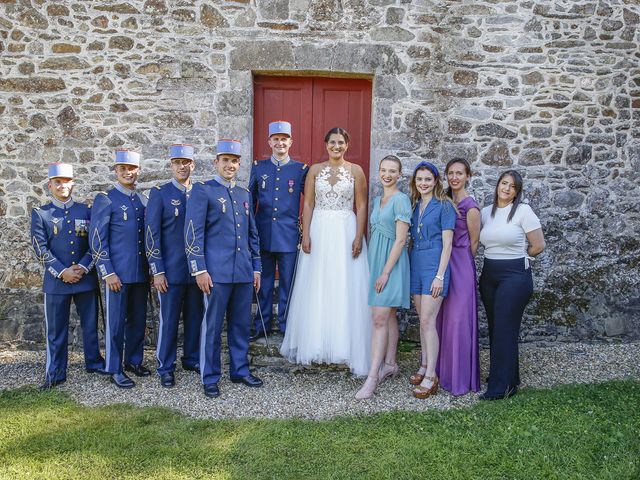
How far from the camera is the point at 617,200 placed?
589 cm

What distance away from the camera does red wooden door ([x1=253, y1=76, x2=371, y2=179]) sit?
19.2ft

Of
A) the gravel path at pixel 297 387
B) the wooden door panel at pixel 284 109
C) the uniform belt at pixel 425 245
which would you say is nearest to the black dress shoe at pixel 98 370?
the gravel path at pixel 297 387

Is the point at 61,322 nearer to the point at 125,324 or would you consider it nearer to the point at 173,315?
the point at 125,324

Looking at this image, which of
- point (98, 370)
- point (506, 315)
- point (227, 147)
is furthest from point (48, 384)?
point (506, 315)

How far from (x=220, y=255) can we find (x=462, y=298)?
1.88 meters

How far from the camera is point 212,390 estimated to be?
4.16 meters

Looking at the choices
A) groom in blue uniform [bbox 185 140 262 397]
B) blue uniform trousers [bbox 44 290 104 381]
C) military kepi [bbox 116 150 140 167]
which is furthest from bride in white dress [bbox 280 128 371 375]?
blue uniform trousers [bbox 44 290 104 381]

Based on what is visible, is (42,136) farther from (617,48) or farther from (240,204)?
(617,48)

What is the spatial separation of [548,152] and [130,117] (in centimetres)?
433

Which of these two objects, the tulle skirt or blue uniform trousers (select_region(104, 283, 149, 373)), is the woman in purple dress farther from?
blue uniform trousers (select_region(104, 283, 149, 373))

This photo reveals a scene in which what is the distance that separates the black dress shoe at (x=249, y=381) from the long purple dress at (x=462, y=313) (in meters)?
1.51

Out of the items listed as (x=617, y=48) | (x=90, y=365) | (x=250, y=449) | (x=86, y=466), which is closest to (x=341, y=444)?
(x=250, y=449)

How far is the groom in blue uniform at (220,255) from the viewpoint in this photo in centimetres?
408

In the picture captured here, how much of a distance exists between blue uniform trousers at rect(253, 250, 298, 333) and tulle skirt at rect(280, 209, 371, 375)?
1.05 ft
